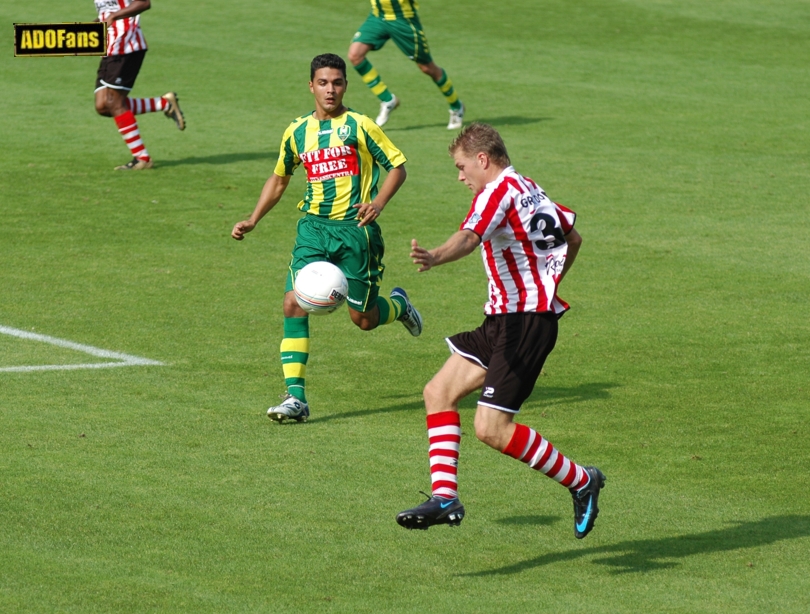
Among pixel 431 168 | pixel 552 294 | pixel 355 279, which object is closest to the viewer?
pixel 552 294

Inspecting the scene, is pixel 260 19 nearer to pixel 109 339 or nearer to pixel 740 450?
pixel 109 339

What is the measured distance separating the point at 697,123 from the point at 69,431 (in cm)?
1337

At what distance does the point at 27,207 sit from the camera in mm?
15273

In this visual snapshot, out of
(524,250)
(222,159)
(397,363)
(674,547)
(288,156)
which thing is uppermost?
(524,250)

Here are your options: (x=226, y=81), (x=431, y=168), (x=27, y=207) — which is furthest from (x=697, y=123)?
(x=27, y=207)

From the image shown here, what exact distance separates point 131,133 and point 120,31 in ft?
4.15

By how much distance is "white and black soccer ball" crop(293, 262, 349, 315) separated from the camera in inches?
348

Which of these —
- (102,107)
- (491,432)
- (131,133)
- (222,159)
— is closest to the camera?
(491,432)

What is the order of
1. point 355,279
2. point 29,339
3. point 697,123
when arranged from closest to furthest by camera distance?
point 355,279 < point 29,339 < point 697,123

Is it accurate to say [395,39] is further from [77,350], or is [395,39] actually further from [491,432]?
[491,432]

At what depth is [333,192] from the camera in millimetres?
9406

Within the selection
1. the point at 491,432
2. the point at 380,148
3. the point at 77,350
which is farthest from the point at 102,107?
the point at 491,432

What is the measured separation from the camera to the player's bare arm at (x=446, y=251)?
5961mm

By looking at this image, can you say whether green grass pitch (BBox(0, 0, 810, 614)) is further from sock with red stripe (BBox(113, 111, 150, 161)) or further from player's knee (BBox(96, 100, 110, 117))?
player's knee (BBox(96, 100, 110, 117))
